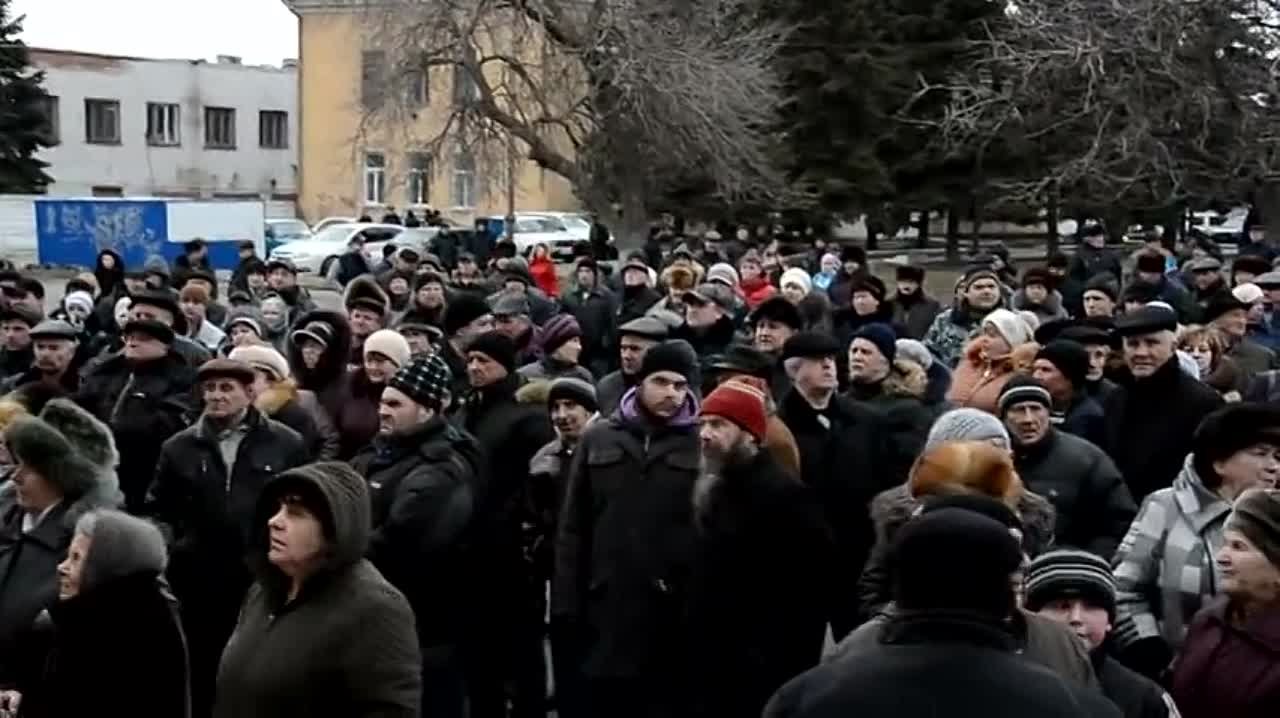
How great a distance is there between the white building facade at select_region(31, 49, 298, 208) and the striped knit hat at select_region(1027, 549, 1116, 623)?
201 feet

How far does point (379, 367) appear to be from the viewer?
27.8 ft

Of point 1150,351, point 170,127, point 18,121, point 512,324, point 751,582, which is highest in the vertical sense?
point 170,127

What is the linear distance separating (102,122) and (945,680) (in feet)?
223

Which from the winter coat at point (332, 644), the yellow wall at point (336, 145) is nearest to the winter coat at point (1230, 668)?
the winter coat at point (332, 644)

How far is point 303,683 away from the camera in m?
4.73

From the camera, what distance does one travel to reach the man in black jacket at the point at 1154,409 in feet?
25.7

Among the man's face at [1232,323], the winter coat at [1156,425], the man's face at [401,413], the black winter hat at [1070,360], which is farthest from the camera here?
the man's face at [1232,323]

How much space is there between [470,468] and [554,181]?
54219 mm

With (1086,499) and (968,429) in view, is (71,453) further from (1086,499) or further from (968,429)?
(1086,499)

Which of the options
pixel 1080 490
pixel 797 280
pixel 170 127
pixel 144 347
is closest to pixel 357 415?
pixel 144 347

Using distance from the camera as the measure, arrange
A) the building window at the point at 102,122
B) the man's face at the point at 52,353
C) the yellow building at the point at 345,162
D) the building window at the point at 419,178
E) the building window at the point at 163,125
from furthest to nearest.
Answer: the building window at the point at 163,125
the building window at the point at 102,122
the yellow building at the point at 345,162
the building window at the point at 419,178
the man's face at the point at 52,353

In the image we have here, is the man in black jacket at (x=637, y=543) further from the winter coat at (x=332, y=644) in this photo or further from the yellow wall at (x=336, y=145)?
the yellow wall at (x=336, y=145)

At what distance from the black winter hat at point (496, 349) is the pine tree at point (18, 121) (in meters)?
46.6

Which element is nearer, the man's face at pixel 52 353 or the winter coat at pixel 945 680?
the winter coat at pixel 945 680
